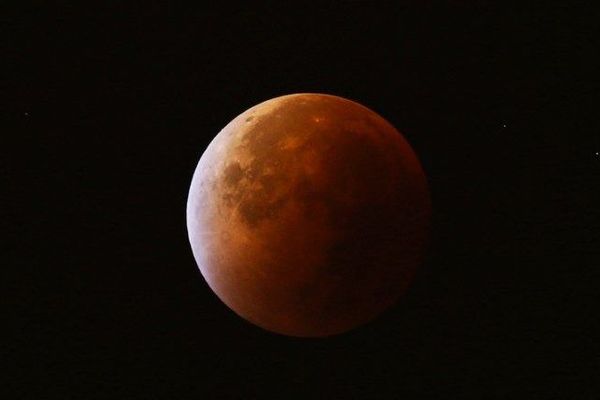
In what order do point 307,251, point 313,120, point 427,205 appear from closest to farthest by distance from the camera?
point 307,251 < point 313,120 < point 427,205

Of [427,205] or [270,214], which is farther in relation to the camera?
[427,205]

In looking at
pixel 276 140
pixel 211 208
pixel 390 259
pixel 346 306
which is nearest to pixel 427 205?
pixel 390 259

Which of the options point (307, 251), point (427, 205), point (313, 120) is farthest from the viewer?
point (427, 205)

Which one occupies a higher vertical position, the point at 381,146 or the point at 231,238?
the point at 381,146

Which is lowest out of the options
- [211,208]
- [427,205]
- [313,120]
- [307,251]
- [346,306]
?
[346,306]

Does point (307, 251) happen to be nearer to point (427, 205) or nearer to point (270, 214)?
point (270, 214)

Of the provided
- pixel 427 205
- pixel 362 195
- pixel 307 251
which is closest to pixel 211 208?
pixel 307 251
